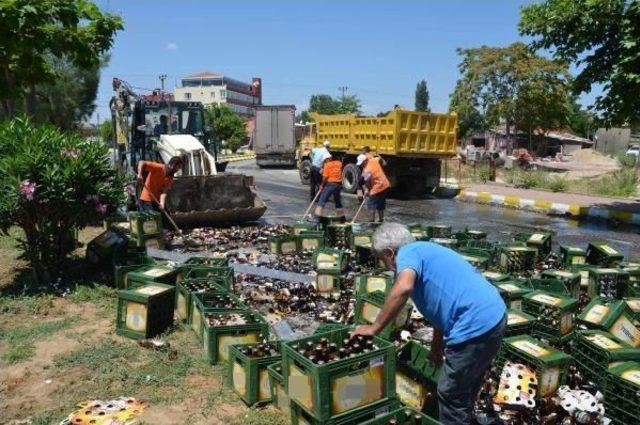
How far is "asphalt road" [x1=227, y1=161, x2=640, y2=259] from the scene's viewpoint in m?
11.7

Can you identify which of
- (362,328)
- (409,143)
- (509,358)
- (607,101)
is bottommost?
(509,358)

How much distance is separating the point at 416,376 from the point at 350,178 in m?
15.0

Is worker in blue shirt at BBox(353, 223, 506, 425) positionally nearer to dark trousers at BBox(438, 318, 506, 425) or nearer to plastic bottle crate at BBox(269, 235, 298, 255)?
dark trousers at BBox(438, 318, 506, 425)

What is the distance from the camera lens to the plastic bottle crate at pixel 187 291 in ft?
19.0

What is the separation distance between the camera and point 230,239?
10.2 meters

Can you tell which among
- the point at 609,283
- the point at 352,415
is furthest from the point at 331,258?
the point at 352,415

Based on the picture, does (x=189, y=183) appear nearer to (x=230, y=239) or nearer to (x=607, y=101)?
(x=230, y=239)

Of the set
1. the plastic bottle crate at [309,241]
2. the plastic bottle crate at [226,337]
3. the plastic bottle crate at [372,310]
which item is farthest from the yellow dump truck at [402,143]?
the plastic bottle crate at [226,337]

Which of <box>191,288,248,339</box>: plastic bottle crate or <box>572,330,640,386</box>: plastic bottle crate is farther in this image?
<box>191,288,248,339</box>: plastic bottle crate

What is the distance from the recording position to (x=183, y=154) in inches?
487

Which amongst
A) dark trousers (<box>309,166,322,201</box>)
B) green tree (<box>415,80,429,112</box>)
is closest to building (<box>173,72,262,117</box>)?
green tree (<box>415,80,429,112</box>)

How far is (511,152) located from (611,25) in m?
26.5

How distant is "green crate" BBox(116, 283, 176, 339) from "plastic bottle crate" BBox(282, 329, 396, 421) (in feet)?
7.62

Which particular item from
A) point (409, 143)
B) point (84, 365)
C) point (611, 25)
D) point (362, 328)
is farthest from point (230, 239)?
point (611, 25)
